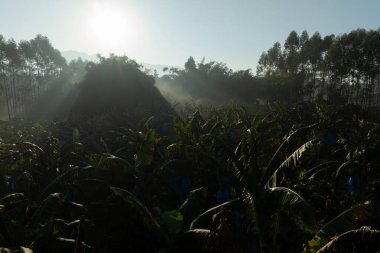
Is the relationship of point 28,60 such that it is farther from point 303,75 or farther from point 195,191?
point 195,191

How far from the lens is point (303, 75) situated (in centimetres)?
4862

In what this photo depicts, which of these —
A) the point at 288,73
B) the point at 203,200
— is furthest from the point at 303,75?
the point at 203,200

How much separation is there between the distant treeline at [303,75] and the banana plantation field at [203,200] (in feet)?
118

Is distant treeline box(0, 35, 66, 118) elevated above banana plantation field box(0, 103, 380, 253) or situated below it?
above

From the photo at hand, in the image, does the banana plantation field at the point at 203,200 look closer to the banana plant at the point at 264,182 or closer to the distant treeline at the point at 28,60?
the banana plant at the point at 264,182

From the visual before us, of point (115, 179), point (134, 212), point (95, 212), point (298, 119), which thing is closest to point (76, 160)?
point (115, 179)

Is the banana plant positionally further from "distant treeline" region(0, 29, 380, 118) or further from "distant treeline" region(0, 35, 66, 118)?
"distant treeline" region(0, 35, 66, 118)

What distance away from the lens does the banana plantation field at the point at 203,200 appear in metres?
5.55

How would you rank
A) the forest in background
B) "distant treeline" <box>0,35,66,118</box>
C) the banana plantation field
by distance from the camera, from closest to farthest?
the banana plantation field < the forest in background < "distant treeline" <box>0,35,66,118</box>

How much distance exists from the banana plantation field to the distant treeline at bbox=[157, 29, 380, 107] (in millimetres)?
35923

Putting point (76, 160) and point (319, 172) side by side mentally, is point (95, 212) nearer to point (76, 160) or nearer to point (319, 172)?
point (76, 160)

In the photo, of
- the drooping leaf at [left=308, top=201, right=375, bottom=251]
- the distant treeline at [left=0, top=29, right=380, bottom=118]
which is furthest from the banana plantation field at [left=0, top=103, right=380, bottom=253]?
the distant treeline at [left=0, top=29, right=380, bottom=118]

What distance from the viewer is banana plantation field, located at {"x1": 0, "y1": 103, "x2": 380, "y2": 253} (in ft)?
18.2

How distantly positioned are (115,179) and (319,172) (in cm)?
643
